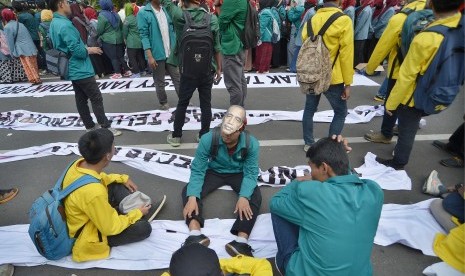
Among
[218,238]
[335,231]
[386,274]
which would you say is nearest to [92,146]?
[218,238]

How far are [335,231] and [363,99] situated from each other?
4757mm

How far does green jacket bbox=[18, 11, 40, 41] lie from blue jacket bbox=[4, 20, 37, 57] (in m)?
1.12

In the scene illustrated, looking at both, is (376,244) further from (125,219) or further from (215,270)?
(125,219)

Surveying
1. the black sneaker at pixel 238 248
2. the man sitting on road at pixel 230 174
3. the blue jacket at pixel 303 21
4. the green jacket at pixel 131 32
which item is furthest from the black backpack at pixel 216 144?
the green jacket at pixel 131 32

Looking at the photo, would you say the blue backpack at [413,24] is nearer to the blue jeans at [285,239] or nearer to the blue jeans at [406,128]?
the blue jeans at [406,128]

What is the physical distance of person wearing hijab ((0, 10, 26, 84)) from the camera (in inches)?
297

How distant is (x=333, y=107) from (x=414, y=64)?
41.1 inches

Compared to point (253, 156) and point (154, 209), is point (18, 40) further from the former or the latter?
point (253, 156)

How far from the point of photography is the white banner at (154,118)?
5.02 meters

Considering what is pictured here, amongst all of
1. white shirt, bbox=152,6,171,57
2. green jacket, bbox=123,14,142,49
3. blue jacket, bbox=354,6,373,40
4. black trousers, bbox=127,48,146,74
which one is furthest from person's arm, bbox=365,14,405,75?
black trousers, bbox=127,48,146,74

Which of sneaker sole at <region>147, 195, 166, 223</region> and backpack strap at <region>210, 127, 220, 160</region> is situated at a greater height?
backpack strap at <region>210, 127, 220, 160</region>

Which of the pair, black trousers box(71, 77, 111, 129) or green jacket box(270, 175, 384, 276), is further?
black trousers box(71, 77, 111, 129)

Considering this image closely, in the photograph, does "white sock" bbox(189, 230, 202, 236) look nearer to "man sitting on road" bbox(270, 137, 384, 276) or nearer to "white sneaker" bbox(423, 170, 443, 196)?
"man sitting on road" bbox(270, 137, 384, 276)

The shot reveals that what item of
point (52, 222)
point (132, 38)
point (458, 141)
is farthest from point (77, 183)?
point (132, 38)
